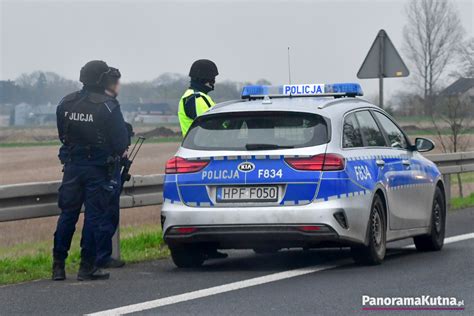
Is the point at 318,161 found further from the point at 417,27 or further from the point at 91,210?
the point at 417,27

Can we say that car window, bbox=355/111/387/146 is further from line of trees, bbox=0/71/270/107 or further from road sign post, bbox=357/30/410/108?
line of trees, bbox=0/71/270/107

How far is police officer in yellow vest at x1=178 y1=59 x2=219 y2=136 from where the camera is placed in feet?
41.1

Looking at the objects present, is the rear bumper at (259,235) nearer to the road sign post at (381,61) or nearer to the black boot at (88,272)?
the black boot at (88,272)

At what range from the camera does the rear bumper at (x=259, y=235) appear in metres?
10.1

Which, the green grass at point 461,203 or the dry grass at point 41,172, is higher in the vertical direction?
the green grass at point 461,203

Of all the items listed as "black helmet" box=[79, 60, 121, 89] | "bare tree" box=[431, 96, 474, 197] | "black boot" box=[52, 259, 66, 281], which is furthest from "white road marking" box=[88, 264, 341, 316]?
"bare tree" box=[431, 96, 474, 197]

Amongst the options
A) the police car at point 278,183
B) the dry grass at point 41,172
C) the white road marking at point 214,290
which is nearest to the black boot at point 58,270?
the police car at point 278,183

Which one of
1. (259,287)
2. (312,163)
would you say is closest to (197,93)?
(312,163)

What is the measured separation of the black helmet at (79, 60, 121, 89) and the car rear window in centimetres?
85

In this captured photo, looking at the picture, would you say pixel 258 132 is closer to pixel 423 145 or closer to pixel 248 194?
pixel 248 194

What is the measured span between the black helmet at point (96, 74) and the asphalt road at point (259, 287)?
1617mm

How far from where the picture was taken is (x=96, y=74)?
1049 cm

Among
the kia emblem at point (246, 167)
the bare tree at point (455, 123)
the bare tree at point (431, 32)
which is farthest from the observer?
the bare tree at point (431, 32)

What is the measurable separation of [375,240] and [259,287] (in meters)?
1.73
